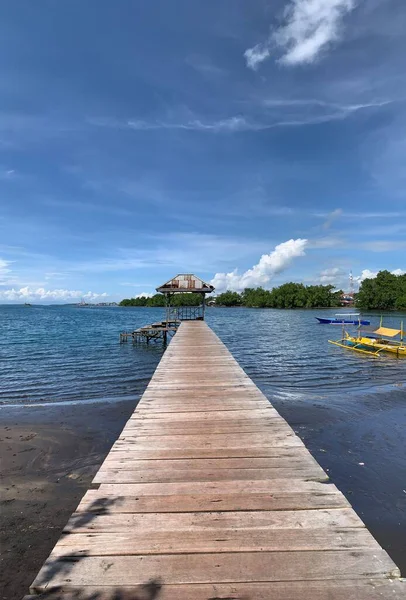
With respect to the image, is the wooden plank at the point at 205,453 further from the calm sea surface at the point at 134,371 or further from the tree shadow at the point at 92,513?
the calm sea surface at the point at 134,371

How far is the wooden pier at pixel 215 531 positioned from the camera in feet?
6.82

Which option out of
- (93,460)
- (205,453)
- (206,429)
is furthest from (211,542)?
(93,460)

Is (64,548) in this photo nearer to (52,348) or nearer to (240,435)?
(240,435)

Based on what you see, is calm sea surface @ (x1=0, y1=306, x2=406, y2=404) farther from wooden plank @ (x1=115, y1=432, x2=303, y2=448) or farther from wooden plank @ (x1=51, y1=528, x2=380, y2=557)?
wooden plank @ (x1=51, y1=528, x2=380, y2=557)

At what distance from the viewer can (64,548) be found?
7.91ft

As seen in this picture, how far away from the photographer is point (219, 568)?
2211 millimetres

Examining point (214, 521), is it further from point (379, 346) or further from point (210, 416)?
point (379, 346)

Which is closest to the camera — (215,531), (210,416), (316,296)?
(215,531)

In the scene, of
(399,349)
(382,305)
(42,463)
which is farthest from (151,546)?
(382,305)

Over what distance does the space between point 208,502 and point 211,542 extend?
1.77 ft

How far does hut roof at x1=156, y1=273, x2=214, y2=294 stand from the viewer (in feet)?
89.0

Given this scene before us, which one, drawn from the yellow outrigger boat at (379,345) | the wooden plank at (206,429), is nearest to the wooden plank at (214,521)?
the wooden plank at (206,429)

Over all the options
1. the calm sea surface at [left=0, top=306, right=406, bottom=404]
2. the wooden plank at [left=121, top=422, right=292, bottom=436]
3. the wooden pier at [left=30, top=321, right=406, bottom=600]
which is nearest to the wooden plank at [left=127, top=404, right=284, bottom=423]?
the wooden plank at [left=121, top=422, right=292, bottom=436]

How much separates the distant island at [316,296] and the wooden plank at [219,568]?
76.8m
